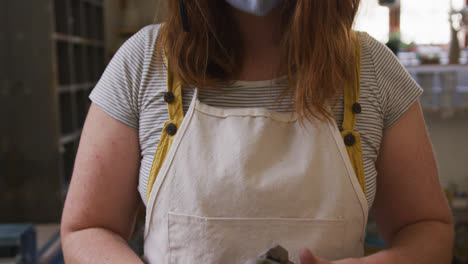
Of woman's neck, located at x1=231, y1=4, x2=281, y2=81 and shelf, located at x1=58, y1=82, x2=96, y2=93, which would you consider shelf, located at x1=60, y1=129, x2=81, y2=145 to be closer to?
shelf, located at x1=58, y1=82, x2=96, y2=93

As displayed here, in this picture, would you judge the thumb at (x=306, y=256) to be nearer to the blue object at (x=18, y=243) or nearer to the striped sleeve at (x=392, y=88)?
the striped sleeve at (x=392, y=88)

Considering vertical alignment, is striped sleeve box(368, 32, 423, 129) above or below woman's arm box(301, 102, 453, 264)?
above

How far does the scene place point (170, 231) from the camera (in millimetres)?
781

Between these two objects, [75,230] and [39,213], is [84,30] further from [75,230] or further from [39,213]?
[75,230]

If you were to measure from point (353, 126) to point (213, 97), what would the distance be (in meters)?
0.26

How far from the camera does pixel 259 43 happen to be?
2.87 ft

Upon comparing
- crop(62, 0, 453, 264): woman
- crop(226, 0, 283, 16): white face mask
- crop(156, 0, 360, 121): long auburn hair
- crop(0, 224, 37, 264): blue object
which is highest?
crop(226, 0, 283, 16): white face mask

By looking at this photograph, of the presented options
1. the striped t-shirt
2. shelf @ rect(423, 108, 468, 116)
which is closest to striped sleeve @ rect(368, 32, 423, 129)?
the striped t-shirt

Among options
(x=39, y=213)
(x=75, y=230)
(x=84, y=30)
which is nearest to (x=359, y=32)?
(x=75, y=230)

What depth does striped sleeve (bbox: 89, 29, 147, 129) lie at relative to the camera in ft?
2.65

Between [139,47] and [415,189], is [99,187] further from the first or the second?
[415,189]

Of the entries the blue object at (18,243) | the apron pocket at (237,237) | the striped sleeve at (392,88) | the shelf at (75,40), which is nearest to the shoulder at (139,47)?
the apron pocket at (237,237)

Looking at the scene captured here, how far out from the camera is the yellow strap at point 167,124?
0.80 meters

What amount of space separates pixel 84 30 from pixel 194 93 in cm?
312
